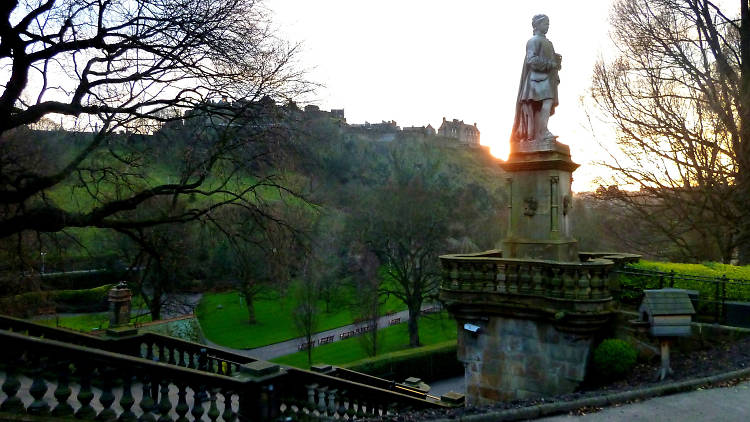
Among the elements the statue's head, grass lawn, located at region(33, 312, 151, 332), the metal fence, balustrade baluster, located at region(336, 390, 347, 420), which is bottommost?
grass lawn, located at region(33, 312, 151, 332)

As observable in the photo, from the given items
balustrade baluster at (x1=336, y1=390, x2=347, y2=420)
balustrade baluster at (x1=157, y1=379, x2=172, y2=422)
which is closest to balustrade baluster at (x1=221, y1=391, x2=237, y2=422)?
balustrade baluster at (x1=157, y1=379, x2=172, y2=422)

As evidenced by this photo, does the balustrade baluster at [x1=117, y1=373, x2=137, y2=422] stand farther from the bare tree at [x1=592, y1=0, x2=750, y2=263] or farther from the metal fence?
the bare tree at [x1=592, y1=0, x2=750, y2=263]

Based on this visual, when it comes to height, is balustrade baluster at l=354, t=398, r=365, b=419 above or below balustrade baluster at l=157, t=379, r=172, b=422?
below

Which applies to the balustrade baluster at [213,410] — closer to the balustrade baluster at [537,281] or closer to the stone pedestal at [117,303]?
the balustrade baluster at [537,281]

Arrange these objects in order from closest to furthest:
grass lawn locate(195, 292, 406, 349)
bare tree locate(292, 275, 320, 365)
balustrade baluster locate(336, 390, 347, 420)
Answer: balustrade baluster locate(336, 390, 347, 420) < bare tree locate(292, 275, 320, 365) < grass lawn locate(195, 292, 406, 349)

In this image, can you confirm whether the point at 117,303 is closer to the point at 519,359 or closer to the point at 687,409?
the point at 519,359

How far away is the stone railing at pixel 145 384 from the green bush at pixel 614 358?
4.14m

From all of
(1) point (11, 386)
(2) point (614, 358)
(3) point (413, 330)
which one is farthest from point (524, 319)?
(3) point (413, 330)

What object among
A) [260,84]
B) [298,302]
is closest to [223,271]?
[298,302]

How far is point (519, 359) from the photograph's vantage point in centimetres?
1035

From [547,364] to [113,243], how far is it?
2936cm

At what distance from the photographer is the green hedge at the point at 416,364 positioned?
70.6 feet

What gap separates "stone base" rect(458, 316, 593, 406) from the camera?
31.9 feet

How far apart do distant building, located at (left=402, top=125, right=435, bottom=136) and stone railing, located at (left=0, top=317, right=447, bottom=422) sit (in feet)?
386
